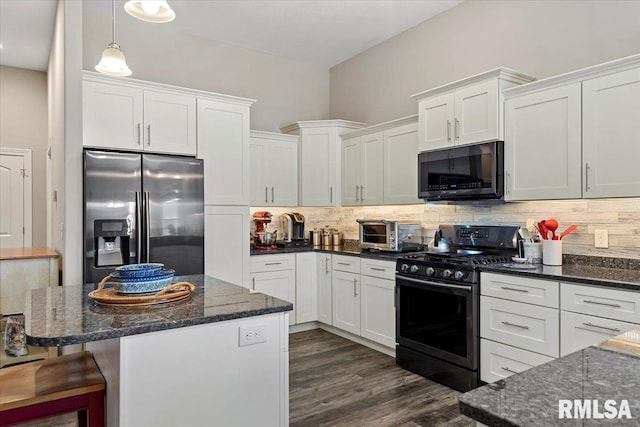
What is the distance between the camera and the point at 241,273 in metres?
4.23

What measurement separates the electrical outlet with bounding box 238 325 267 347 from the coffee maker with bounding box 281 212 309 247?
3.19 m

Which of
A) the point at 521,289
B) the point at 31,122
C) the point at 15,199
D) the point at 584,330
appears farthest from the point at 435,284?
the point at 31,122

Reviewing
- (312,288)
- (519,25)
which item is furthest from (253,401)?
(519,25)

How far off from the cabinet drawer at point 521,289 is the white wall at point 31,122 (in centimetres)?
566

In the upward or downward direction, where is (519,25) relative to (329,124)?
upward

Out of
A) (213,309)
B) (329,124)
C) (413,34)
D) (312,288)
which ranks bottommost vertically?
(312,288)

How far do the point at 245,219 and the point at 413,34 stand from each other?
8.55 ft

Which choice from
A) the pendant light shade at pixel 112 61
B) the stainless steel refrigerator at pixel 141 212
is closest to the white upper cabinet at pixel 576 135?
the stainless steel refrigerator at pixel 141 212

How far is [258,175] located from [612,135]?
3266 mm

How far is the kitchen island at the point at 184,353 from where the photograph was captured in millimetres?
1486

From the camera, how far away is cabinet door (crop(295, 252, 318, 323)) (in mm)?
4609

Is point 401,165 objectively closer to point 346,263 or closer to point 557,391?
point 346,263

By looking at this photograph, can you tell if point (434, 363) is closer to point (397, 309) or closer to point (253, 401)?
point (397, 309)

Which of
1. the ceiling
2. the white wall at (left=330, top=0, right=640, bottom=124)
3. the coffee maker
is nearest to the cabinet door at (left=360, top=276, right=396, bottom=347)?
the coffee maker
